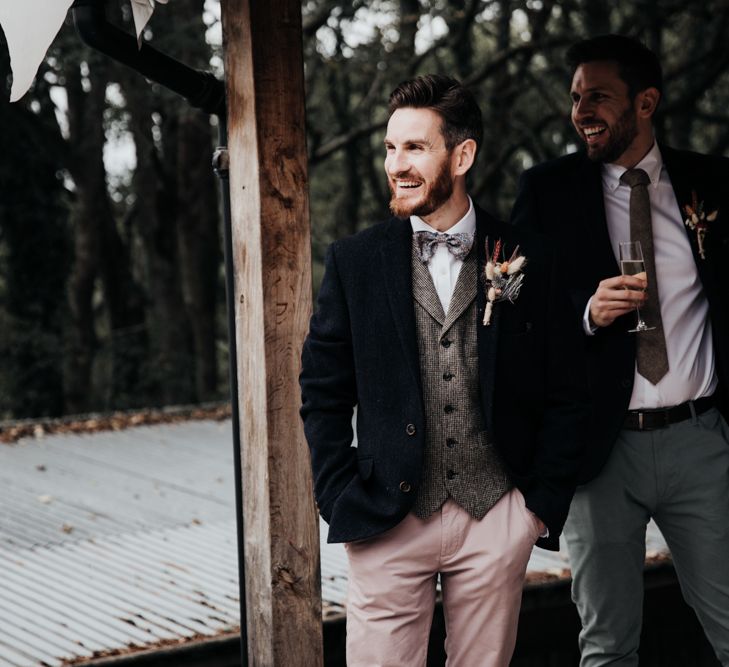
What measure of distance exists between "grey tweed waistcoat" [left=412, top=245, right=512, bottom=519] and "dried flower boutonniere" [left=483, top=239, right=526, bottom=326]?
0.05 metres

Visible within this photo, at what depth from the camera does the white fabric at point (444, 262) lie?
10.3 ft

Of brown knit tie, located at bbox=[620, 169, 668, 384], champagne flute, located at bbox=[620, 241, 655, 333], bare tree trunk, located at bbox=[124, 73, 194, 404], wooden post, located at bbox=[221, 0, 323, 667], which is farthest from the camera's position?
bare tree trunk, located at bbox=[124, 73, 194, 404]

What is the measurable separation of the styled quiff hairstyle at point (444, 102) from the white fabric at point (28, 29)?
878 millimetres

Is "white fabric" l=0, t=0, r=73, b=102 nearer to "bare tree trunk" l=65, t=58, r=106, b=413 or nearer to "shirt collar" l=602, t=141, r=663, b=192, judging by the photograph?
"shirt collar" l=602, t=141, r=663, b=192

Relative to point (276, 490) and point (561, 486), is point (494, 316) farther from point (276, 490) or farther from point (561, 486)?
point (276, 490)

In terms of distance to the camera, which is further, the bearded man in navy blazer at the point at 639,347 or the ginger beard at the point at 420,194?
the bearded man in navy blazer at the point at 639,347

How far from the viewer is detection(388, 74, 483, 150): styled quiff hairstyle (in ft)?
10.0

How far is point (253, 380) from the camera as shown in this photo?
11.8 feet

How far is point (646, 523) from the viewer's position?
3.72 m

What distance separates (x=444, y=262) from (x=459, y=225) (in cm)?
10

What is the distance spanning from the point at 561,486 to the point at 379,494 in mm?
473

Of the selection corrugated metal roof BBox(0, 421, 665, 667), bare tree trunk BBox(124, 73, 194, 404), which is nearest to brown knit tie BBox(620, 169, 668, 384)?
corrugated metal roof BBox(0, 421, 665, 667)

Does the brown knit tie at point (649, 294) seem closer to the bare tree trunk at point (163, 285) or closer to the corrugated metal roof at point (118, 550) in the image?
the corrugated metal roof at point (118, 550)

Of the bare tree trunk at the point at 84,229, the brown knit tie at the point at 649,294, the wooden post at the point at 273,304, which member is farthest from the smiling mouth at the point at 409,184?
the bare tree trunk at the point at 84,229
